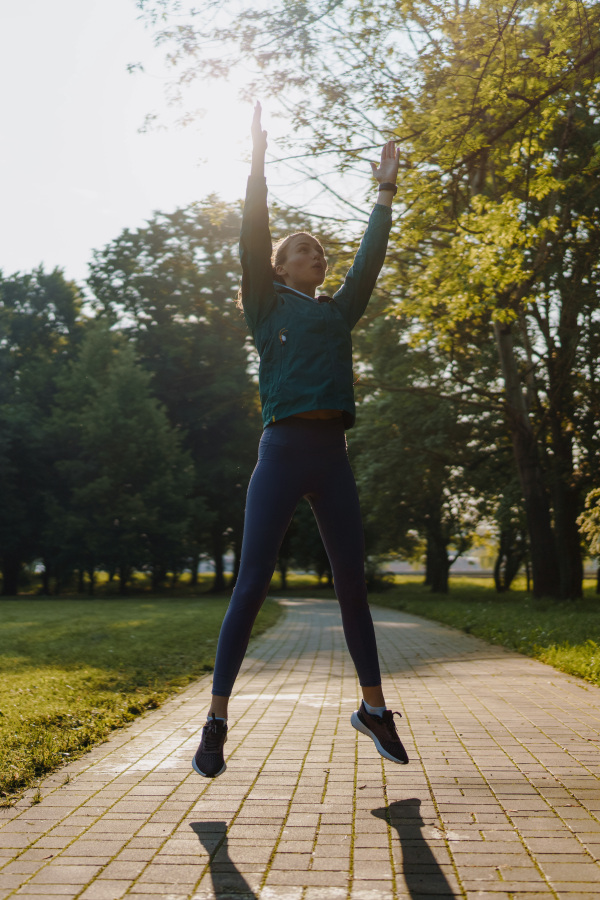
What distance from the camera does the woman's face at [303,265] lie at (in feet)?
12.3

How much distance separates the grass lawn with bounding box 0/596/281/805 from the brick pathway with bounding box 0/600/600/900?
7.7 inches

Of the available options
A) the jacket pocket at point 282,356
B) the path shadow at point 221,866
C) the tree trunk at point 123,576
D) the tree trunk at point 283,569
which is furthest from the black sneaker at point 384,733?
the tree trunk at point 283,569

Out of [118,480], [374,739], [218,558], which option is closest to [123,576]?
[118,480]

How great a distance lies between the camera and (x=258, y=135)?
3.46 meters

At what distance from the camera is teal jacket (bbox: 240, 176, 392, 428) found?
11.3 feet

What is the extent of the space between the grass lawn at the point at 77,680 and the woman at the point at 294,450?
1.27 m

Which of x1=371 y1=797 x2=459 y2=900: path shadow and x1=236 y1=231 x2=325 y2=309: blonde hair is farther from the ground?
x1=236 y1=231 x2=325 y2=309: blonde hair

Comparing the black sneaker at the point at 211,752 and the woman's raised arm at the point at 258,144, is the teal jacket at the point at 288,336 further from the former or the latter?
the black sneaker at the point at 211,752

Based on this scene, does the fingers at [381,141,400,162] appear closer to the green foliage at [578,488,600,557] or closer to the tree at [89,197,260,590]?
the green foliage at [578,488,600,557]

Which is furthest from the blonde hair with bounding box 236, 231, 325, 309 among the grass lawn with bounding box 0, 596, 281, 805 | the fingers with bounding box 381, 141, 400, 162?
the grass lawn with bounding box 0, 596, 281, 805

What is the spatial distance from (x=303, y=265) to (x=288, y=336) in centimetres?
41

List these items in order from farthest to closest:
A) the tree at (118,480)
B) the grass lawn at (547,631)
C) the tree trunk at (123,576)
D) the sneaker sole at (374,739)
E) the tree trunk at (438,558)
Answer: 1. the tree trunk at (438,558)
2. the tree trunk at (123,576)
3. the tree at (118,480)
4. the grass lawn at (547,631)
5. the sneaker sole at (374,739)

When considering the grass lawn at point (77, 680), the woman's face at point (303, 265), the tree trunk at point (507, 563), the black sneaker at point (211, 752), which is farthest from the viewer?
the tree trunk at point (507, 563)

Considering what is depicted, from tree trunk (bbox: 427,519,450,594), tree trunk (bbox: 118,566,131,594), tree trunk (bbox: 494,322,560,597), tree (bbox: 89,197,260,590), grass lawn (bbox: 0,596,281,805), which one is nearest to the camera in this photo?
grass lawn (bbox: 0,596,281,805)
